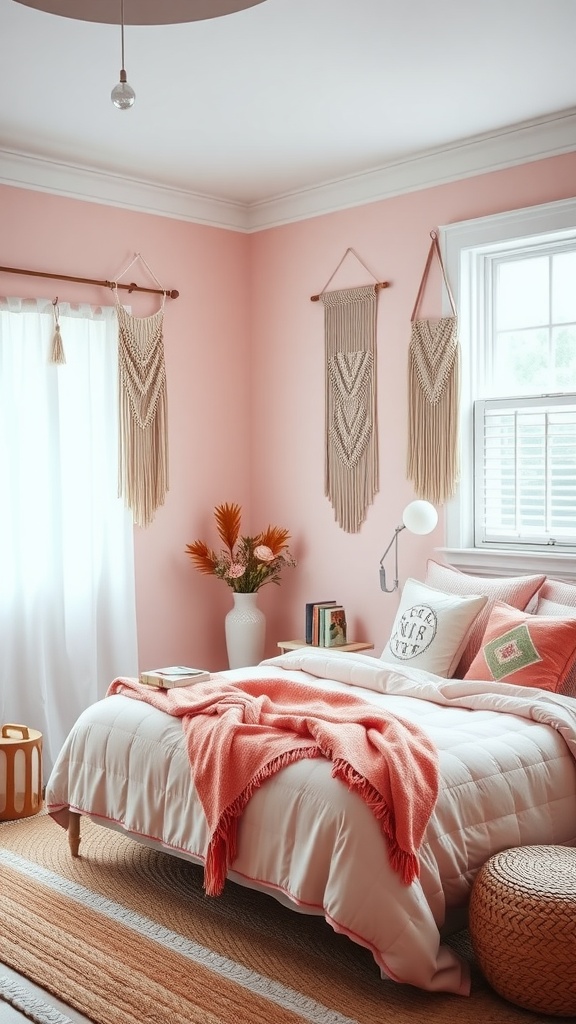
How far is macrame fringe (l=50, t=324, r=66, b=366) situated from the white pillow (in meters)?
1.92

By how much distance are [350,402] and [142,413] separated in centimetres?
103

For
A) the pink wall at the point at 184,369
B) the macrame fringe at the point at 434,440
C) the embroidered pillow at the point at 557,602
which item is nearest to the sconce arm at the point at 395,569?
the macrame fringe at the point at 434,440

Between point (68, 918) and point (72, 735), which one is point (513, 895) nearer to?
point (68, 918)

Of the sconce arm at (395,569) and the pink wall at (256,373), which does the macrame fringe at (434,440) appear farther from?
the sconce arm at (395,569)

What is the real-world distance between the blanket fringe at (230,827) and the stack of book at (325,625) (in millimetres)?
1987

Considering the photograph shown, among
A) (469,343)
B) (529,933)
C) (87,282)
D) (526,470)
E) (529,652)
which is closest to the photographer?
(529,933)

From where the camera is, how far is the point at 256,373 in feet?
18.6

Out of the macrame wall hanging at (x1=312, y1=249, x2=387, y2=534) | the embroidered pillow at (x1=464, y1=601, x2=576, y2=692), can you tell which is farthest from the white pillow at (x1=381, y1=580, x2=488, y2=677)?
the macrame wall hanging at (x1=312, y1=249, x2=387, y2=534)

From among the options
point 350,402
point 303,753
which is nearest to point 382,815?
point 303,753

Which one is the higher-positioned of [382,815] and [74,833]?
[382,815]

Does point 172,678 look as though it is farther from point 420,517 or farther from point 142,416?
point 142,416

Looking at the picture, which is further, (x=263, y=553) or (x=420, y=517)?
(x=263, y=553)

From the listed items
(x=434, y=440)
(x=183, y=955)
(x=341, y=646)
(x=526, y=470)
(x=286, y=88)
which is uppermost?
(x=286, y=88)

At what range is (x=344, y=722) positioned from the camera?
3070 mm
